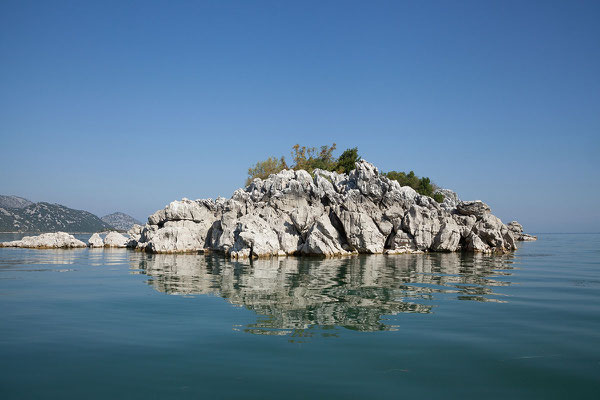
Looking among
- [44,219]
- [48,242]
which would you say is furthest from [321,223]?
[44,219]

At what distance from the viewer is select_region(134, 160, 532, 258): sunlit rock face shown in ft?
123

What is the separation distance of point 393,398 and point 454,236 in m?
37.9

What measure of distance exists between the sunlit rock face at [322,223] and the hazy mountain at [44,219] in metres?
120

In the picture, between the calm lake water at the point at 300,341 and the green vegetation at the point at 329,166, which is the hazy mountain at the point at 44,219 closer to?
the green vegetation at the point at 329,166

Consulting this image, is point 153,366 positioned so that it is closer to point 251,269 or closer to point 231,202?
point 251,269

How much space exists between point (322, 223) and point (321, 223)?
10 cm

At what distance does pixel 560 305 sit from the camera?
1367 cm

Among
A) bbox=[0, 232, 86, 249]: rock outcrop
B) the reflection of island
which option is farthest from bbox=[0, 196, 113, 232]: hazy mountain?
the reflection of island

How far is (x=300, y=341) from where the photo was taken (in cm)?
922

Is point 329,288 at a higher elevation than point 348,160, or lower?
lower

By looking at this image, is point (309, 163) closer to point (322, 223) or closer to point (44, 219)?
point (322, 223)

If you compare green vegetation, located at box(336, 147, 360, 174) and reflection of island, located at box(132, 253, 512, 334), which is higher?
green vegetation, located at box(336, 147, 360, 174)

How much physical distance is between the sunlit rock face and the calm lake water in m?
19.3

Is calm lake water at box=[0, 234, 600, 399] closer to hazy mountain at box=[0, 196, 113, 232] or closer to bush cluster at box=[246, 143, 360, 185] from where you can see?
bush cluster at box=[246, 143, 360, 185]
